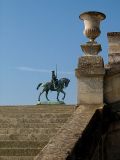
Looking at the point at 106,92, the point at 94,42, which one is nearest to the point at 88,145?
the point at 106,92

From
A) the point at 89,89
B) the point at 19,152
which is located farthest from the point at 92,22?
the point at 19,152

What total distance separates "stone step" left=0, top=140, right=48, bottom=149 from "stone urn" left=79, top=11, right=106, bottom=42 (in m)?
2.87

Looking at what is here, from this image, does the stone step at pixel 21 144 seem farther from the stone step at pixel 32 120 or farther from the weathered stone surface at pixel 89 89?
the stone step at pixel 32 120

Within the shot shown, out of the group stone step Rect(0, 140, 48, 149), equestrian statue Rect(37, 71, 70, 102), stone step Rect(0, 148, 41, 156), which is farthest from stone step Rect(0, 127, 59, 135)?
equestrian statue Rect(37, 71, 70, 102)

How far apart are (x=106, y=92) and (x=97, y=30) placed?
1.56 meters

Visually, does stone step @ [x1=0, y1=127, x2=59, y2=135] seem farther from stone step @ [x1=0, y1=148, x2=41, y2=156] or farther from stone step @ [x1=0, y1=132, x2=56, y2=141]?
stone step @ [x1=0, y1=148, x2=41, y2=156]

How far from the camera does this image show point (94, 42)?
11109 millimetres

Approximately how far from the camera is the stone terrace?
954cm

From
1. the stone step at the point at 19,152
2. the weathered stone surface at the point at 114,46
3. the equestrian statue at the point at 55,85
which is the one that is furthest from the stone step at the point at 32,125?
the equestrian statue at the point at 55,85

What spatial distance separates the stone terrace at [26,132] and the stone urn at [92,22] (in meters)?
2.36

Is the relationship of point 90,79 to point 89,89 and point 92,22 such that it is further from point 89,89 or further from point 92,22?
point 92,22

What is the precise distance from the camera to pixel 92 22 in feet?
36.2

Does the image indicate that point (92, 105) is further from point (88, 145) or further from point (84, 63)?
point (88, 145)

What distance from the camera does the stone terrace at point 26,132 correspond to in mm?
9539
